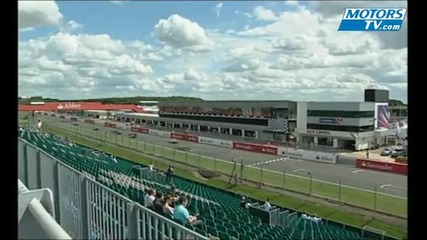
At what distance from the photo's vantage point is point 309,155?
1673cm

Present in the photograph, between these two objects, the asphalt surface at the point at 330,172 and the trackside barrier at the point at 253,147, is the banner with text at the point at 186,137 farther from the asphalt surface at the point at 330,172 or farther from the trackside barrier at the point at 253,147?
the asphalt surface at the point at 330,172

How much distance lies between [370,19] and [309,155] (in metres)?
15.5

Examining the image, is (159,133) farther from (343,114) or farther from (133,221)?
(133,221)

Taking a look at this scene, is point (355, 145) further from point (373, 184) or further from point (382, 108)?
point (373, 184)

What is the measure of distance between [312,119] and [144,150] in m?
8.16

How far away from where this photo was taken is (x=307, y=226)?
20.9 ft

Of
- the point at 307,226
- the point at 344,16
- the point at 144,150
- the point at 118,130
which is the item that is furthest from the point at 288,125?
the point at 344,16

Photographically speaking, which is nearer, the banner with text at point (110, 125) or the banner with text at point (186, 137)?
the banner with text at point (186, 137)

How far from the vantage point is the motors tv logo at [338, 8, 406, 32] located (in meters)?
1.47

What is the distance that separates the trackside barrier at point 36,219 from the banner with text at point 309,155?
1526 centimetres

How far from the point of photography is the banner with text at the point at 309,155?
1602 centimetres

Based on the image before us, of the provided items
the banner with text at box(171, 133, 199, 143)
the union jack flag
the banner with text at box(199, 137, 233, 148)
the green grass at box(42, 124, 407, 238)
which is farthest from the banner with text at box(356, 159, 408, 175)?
the banner with text at box(171, 133, 199, 143)

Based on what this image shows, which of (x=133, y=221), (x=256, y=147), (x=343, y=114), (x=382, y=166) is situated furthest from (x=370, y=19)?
(x=343, y=114)

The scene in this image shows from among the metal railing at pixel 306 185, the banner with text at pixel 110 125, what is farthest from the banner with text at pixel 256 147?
the banner with text at pixel 110 125
